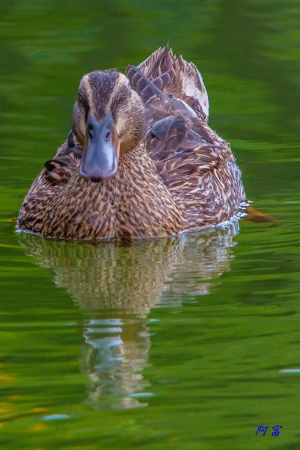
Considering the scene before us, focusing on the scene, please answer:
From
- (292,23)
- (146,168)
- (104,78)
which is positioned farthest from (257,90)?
(104,78)

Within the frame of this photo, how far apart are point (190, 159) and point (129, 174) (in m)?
0.88

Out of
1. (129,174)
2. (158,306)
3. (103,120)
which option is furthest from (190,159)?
(158,306)

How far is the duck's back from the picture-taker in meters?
9.43

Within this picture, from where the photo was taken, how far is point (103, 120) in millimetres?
7926

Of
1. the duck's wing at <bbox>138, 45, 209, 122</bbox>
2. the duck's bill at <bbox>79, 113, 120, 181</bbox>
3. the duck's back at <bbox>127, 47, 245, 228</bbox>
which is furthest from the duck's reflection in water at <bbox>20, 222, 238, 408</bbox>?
the duck's wing at <bbox>138, 45, 209, 122</bbox>

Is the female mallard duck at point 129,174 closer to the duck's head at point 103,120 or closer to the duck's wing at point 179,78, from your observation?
the duck's head at point 103,120

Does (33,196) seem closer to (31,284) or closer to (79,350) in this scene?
(31,284)

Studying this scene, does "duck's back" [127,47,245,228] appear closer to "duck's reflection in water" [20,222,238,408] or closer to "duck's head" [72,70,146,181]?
"duck's reflection in water" [20,222,238,408]

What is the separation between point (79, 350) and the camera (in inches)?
240

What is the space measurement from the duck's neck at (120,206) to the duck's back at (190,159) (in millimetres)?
372

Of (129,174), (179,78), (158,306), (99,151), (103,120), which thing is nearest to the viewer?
(158,306)

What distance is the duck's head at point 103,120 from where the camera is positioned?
775cm

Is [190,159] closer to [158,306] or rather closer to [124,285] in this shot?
[124,285]

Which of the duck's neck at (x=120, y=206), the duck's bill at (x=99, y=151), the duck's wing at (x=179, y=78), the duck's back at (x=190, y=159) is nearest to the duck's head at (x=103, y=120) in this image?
the duck's bill at (x=99, y=151)
